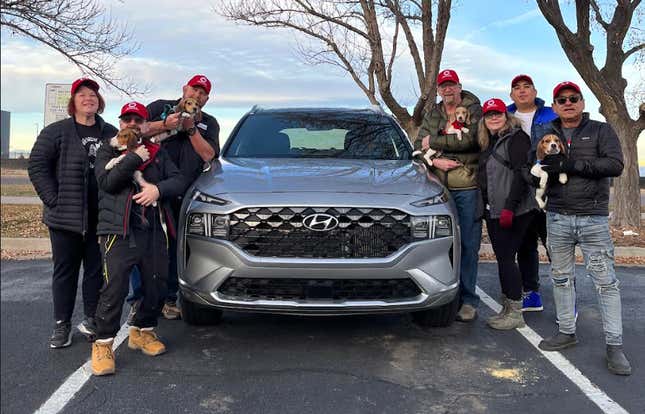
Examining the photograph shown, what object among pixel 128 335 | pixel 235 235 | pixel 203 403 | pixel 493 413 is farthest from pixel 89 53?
pixel 493 413

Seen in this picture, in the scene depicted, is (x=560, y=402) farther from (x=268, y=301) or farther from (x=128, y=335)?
(x=128, y=335)

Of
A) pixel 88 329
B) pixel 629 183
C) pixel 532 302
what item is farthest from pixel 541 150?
pixel 629 183

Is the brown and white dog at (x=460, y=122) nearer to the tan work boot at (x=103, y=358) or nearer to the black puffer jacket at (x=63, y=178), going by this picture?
the black puffer jacket at (x=63, y=178)

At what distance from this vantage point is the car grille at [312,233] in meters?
3.48

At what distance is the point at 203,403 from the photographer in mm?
3053

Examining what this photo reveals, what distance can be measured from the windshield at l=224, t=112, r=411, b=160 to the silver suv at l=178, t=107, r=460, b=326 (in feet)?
2.77

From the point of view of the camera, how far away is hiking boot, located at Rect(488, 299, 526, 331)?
175 inches

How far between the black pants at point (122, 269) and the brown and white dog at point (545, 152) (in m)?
2.54

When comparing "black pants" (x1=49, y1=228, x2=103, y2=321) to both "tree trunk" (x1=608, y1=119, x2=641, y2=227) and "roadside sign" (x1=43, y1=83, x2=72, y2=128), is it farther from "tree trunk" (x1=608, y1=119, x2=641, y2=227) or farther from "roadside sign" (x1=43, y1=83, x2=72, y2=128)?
"tree trunk" (x1=608, y1=119, x2=641, y2=227)

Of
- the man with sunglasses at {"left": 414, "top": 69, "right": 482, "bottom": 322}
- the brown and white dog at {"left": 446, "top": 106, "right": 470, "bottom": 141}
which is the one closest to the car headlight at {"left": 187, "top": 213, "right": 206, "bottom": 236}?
the man with sunglasses at {"left": 414, "top": 69, "right": 482, "bottom": 322}

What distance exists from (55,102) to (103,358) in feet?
19.1

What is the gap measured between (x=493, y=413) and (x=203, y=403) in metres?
1.55

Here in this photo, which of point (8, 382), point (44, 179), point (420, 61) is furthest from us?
point (420, 61)

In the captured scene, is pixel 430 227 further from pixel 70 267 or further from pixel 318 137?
pixel 70 267
